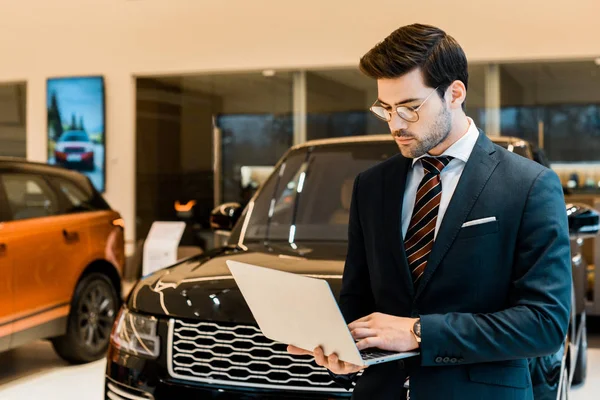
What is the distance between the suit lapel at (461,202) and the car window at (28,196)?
3.79 meters

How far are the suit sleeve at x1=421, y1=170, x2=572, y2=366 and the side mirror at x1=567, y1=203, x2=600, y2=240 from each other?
1696 mm

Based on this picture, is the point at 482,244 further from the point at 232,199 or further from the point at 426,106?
the point at 232,199

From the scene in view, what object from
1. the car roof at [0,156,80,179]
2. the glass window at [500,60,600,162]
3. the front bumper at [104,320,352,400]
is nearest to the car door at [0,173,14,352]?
the car roof at [0,156,80,179]

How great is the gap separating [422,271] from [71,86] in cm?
871

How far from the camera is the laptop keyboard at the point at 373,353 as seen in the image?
142 centimetres

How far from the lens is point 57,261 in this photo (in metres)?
5.00

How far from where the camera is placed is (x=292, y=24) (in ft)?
28.9

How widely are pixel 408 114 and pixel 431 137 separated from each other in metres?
0.06

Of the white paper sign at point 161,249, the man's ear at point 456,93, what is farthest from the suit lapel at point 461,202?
the white paper sign at point 161,249

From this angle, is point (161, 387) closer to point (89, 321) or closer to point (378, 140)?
point (378, 140)

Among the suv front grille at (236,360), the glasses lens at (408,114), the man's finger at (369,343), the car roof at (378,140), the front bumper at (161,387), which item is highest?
the car roof at (378,140)

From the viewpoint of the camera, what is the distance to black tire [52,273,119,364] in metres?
5.16

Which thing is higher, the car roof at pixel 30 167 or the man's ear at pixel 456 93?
the man's ear at pixel 456 93

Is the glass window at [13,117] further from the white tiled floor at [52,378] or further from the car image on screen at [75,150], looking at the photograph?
the white tiled floor at [52,378]
